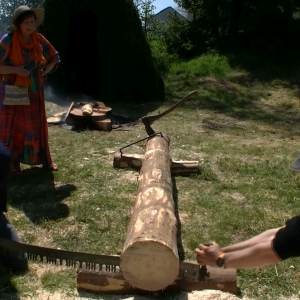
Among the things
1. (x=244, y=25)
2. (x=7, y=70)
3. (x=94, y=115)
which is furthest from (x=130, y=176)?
(x=244, y=25)

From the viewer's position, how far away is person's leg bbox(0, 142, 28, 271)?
12.1 feet

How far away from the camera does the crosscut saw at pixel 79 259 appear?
11.2 ft

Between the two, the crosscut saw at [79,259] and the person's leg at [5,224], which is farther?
the person's leg at [5,224]

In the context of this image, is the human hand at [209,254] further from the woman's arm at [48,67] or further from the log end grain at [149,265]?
the woman's arm at [48,67]

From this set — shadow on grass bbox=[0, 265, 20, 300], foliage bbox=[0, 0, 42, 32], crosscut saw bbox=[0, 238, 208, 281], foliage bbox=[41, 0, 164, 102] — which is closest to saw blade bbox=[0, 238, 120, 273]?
crosscut saw bbox=[0, 238, 208, 281]

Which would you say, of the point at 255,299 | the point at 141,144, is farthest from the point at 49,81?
the point at 255,299

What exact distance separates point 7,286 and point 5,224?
450mm

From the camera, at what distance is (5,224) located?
3.92 metres

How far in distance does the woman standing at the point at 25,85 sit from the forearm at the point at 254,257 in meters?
3.82

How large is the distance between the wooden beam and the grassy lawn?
0.15 metres

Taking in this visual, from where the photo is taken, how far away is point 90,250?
14.6ft

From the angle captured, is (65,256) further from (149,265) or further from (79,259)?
(149,265)

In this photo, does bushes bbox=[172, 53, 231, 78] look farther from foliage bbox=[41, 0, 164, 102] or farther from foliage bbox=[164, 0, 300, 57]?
foliage bbox=[41, 0, 164, 102]

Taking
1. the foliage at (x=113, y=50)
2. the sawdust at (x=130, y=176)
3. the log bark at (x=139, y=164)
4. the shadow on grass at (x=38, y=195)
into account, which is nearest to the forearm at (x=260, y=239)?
the shadow on grass at (x=38, y=195)
